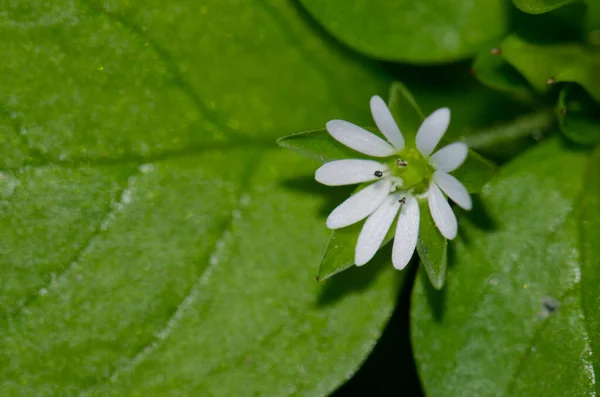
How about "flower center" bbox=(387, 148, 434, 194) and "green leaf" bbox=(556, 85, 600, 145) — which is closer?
"flower center" bbox=(387, 148, 434, 194)

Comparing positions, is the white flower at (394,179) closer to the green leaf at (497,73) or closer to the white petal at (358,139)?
the white petal at (358,139)

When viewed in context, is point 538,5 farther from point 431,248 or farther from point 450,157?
point 431,248

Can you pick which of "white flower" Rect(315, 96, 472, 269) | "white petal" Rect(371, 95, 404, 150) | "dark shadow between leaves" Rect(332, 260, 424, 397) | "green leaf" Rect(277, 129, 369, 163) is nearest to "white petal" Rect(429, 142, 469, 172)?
"white flower" Rect(315, 96, 472, 269)

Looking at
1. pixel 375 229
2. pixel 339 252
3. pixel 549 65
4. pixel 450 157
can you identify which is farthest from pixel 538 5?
pixel 339 252

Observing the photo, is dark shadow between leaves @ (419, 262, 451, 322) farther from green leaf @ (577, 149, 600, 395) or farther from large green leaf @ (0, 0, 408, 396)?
green leaf @ (577, 149, 600, 395)

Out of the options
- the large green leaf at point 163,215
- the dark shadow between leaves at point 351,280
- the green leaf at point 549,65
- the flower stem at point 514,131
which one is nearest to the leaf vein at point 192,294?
the large green leaf at point 163,215

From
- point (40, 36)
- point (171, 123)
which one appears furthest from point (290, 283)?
point (40, 36)

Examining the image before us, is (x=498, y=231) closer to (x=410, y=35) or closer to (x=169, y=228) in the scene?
(x=410, y=35)
